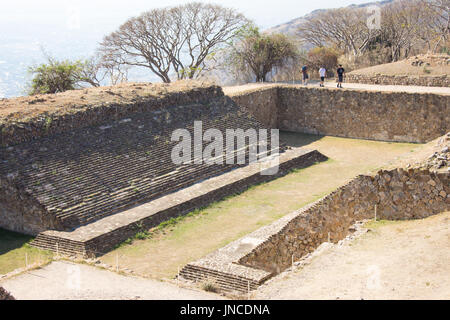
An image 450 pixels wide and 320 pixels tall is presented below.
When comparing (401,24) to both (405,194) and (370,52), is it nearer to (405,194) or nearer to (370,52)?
(370,52)

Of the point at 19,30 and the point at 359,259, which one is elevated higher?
the point at 19,30

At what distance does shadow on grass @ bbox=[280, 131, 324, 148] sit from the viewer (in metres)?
21.9

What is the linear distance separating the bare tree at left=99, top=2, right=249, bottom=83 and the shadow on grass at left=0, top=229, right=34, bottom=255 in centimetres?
2118

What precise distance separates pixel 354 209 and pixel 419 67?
12.6 m

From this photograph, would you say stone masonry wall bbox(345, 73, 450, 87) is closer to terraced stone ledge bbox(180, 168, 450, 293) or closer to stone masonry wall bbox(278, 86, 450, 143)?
stone masonry wall bbox(278, 86, 450, 143)

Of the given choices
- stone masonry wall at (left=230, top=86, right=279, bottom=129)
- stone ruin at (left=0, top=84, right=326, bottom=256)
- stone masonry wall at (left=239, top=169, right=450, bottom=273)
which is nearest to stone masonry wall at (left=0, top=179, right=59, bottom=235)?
stone ruin at (left=0, top=84, right=326, bottom=256)

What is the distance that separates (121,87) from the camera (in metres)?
18.9

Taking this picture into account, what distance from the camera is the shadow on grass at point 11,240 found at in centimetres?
1266

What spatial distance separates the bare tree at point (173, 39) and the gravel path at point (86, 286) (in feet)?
78.5

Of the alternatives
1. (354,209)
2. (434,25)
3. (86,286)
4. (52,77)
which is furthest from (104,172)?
(434,25)

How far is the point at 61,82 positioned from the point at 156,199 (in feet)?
43.9

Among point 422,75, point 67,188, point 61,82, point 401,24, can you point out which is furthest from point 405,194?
point 401,24

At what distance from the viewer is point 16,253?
12328 millimetres
